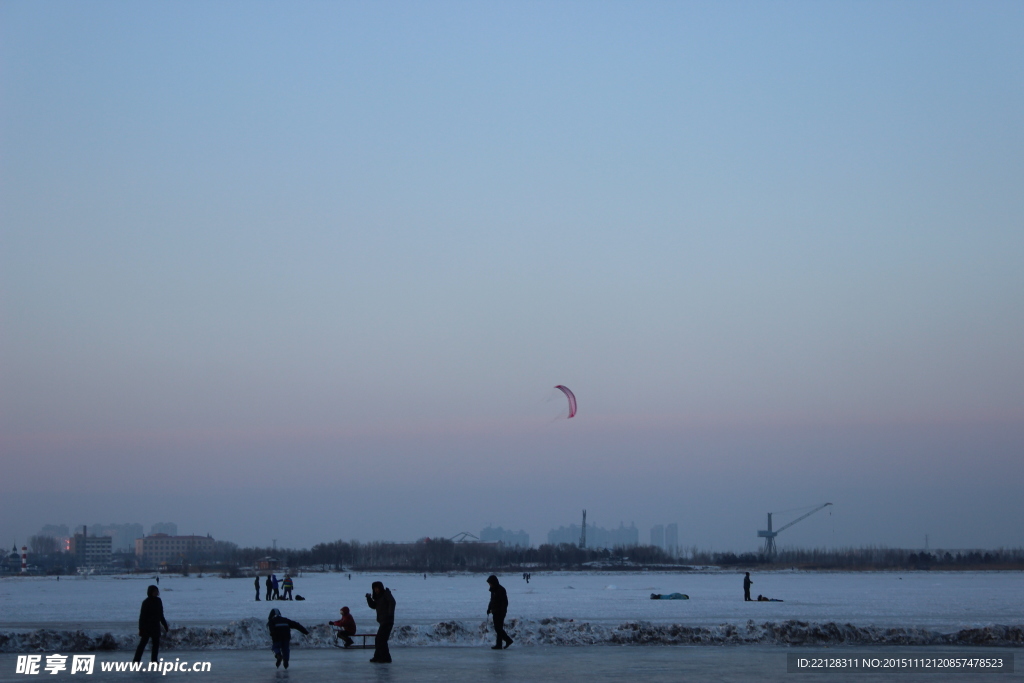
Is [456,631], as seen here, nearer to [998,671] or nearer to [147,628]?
[147,628]

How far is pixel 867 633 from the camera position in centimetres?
2123

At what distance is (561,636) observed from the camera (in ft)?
71.2

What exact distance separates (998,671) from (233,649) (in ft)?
47.5

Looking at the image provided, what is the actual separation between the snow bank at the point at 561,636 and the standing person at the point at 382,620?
3.61 meters

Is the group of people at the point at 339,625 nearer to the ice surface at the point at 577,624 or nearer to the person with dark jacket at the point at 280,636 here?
the person with dark jacket at the point at 280,636

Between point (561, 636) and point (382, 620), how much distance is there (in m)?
5.36

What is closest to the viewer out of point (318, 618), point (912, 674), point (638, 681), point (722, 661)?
point (638, 681)

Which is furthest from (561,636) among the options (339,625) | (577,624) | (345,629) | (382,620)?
(382,620)

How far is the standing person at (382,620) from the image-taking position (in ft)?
57.6

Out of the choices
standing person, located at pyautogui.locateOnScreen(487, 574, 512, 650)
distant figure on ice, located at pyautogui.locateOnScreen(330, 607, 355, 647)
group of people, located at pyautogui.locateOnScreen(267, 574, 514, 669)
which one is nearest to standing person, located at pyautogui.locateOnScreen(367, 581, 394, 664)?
group of people, located at pyautogui.locateOnScreen(267, 574, 514, 669)

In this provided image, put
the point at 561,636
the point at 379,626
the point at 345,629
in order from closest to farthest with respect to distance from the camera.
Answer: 1. the point at 379,626
2. the point at 345,629
3. the point at 561,636

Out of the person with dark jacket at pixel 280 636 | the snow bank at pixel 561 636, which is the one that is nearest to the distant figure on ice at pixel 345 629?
the snow bank at pixel 561 636

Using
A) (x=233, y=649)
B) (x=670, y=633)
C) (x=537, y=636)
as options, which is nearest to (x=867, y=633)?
(x=670, y=633)

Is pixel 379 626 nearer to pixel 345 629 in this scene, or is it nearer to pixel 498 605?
pixel 345 629
